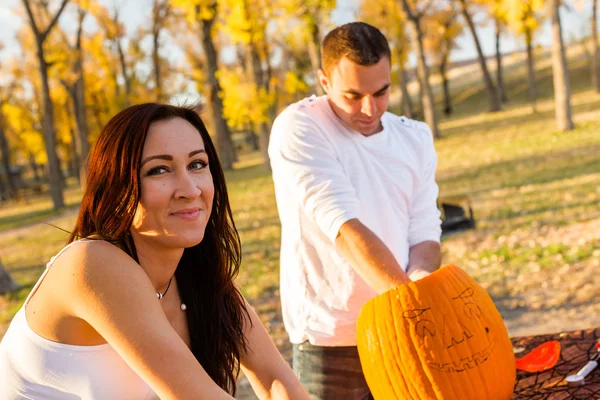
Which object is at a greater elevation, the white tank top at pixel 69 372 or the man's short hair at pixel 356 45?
the man's short hair at pixel 356 45

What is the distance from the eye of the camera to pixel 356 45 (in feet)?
9.34

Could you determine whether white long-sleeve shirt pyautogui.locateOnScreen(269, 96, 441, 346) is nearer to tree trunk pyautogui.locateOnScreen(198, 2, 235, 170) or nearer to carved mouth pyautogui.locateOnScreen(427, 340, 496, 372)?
carved mouth pyautogui.locateOnScreen(427, 340, 496, 372)

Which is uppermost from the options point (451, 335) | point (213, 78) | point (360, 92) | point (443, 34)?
point (443, 34)

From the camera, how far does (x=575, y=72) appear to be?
53.4m

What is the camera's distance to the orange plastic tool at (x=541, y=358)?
8.62 ft

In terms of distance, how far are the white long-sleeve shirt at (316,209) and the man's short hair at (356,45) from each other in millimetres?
288

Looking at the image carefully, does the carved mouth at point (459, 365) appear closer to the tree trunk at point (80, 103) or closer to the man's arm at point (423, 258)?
the man's arm at point (423, 258)

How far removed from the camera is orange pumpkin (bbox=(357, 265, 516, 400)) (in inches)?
95.2

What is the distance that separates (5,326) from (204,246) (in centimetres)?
733

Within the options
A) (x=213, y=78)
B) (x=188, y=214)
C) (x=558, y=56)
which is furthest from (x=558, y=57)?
(x=188, y=214)

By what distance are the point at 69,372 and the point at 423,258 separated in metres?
1.63

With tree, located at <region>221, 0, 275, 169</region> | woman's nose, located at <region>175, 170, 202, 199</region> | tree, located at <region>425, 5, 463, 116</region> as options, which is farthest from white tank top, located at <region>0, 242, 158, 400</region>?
tree, located at <region>425, 5, 463, 116</region>

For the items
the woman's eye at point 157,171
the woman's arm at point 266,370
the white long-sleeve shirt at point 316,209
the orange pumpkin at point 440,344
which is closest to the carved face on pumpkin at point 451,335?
the orange pumpkin at point 440,344

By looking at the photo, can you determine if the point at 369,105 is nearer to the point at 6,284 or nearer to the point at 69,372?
the point at 69,372
